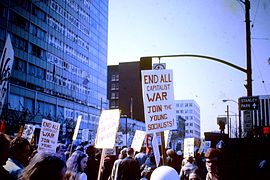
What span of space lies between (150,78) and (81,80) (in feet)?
207

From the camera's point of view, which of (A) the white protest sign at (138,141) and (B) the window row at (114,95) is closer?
(A) the white protest sign at (138,141)

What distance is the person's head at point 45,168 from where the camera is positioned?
2.62 metres

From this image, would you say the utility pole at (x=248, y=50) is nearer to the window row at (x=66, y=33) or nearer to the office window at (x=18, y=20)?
the office window at (x=18, y=20)

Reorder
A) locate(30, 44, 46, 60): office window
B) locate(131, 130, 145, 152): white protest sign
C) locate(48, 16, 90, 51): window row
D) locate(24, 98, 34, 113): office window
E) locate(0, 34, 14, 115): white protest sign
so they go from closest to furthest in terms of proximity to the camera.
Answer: locate(0, 34, 14, 115): white protest sign
locate(131, 130, 145, 152): white protest sign
locate(24, 98, 34, 113): office window
locate(30, 44, 46, 60): office window
locate(48, 16, 90, 51): window row

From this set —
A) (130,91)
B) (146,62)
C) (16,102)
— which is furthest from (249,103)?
(130,91)

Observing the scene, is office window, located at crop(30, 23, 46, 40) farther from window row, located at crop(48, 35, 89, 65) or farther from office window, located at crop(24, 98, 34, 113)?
office window, located at crop(24, 98, 34, 113)

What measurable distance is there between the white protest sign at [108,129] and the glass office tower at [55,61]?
102ft

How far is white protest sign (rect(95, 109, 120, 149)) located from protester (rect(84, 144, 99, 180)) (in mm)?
989

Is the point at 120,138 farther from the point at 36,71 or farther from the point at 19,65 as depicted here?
the point at 36,71

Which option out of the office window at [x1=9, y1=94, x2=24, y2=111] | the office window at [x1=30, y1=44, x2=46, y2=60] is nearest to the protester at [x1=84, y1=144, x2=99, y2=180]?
the office window at [x1=9, y1=94, x2=24, y2=111]

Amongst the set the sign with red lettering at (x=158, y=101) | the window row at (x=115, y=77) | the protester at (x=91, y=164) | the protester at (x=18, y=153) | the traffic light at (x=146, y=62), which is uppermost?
the window row at (x=115, y=77)

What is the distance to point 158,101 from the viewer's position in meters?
6.16

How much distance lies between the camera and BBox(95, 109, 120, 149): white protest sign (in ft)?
22.0

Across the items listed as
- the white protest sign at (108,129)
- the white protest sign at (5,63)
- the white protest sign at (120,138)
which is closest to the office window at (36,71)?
the white protest sign at (120,138)
